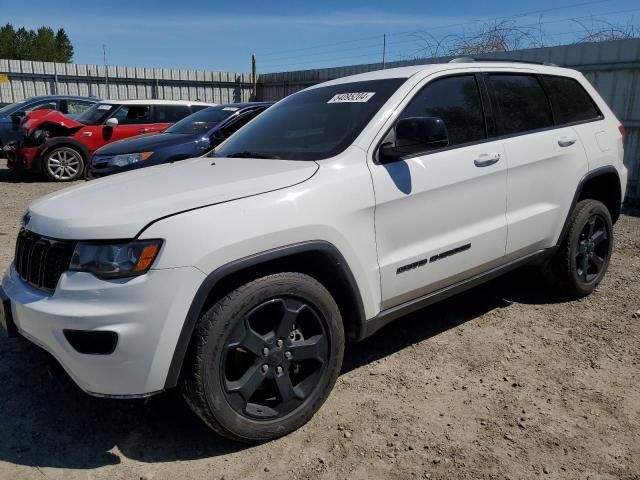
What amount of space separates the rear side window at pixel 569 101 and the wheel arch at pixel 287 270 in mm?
2256

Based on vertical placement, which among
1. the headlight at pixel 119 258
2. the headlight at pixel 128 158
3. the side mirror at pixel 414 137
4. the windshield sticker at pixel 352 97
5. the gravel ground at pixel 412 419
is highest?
the windshield sticker at pixel 352 97

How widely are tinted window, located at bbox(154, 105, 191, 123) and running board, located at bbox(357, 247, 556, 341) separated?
28.1 feet

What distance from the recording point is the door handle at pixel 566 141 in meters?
3.81

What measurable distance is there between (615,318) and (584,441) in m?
1.69

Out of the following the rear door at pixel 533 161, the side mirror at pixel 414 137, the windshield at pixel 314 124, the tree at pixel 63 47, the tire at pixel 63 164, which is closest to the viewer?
the side mirror at pixel 414 137

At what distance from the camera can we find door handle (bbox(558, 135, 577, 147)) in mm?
3812

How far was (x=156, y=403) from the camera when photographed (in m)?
2.95

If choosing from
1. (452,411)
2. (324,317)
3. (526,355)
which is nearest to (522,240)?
(526,355)

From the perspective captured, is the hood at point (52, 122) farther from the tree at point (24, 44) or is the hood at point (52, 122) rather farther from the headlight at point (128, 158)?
the tree at point (24, 44)

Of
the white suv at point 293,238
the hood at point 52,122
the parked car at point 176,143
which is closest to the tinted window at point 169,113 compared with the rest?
the hood at point 52,122

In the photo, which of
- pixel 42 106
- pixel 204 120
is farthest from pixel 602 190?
pixel 42 106

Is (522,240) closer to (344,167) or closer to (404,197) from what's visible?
(404,197)

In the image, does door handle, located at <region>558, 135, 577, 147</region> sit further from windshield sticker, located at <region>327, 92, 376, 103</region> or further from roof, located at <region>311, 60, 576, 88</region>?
windshield sticker, located at <region>327, 92, 376, 103</region>

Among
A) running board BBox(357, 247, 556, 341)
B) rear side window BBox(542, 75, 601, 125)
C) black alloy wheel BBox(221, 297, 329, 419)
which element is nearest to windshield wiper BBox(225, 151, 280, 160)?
black alloy wheel BBox(221, 297, 329, 419)
